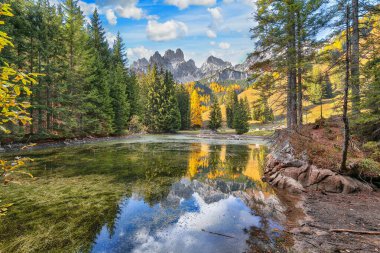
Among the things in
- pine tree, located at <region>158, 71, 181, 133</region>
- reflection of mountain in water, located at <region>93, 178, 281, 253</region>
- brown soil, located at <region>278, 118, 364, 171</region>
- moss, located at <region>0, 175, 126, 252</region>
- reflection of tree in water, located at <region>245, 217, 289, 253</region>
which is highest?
pine tree, located at <region>158, 71, 181, 133</region>

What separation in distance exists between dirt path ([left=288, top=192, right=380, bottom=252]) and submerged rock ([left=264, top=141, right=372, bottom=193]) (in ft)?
1.78

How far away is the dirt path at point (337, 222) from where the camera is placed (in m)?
5.61

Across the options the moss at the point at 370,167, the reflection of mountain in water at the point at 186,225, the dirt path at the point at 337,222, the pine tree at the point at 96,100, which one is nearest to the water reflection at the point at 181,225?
the reflection of mountain in water at the point at 186,225

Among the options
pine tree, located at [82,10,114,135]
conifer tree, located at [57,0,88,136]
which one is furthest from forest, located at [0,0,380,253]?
pine tree, located at [82,10,114,135]

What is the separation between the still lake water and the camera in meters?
6.02

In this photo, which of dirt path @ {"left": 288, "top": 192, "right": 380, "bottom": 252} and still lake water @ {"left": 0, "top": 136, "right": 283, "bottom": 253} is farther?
still lake water @ {"left": 0, "top": 136, "right": 283, "bottom": 253}

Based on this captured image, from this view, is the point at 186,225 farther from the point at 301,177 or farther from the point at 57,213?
the point at 301,177

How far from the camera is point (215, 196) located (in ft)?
33.8

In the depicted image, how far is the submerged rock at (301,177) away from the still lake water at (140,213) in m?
0.95

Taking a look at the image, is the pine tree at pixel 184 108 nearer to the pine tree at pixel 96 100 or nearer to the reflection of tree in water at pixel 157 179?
the pine tree at pixel 96 100

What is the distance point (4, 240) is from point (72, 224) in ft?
5.32

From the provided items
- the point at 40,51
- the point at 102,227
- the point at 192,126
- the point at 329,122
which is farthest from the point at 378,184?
the point at 192,126

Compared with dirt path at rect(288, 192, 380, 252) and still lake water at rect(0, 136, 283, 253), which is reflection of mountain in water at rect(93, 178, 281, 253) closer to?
still lake water at rect(0, 136, 283, 253)

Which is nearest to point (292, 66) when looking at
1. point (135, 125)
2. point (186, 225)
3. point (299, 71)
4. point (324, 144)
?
point (299, 71)
